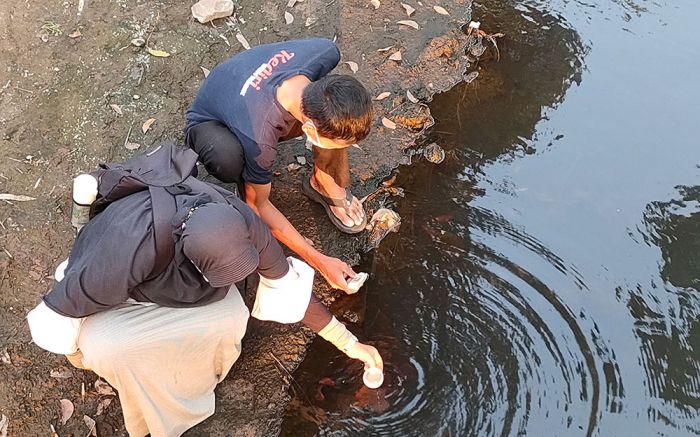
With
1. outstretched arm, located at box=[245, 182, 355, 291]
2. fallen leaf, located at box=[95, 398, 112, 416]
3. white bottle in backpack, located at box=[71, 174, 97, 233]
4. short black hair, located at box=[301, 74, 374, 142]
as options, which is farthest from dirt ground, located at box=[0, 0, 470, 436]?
short black hair, located at box=[301, 74, 374, 142]

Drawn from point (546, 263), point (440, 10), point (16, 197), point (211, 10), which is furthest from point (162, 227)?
point (440, 10)

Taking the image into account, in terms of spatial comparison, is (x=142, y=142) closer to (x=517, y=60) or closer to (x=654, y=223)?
(x=517, y=60)

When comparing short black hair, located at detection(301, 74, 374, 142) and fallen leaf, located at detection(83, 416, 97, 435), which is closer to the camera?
short black hair, located at detection(301, 74, 374, 142)

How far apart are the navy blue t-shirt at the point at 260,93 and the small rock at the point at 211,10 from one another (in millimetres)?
1298

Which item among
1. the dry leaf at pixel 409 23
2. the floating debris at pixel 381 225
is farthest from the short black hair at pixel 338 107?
the dry leaf at pixel 409 23

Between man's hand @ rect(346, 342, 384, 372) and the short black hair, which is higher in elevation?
the short black hair

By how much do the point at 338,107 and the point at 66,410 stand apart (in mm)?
1696

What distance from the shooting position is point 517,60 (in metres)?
4.25

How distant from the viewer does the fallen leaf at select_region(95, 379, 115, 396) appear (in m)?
2.78

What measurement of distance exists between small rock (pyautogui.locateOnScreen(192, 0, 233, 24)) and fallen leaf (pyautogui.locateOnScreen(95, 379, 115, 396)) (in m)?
2.35

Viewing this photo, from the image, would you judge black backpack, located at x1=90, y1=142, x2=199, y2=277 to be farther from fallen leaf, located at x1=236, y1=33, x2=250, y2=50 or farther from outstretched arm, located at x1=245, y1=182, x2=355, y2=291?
fallen leaf, located at x1=236, y1=33, x2=250, y2=50

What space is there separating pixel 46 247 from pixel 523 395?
2.36 m

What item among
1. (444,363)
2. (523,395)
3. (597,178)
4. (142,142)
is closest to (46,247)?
(142,142)

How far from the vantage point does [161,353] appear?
230cm
